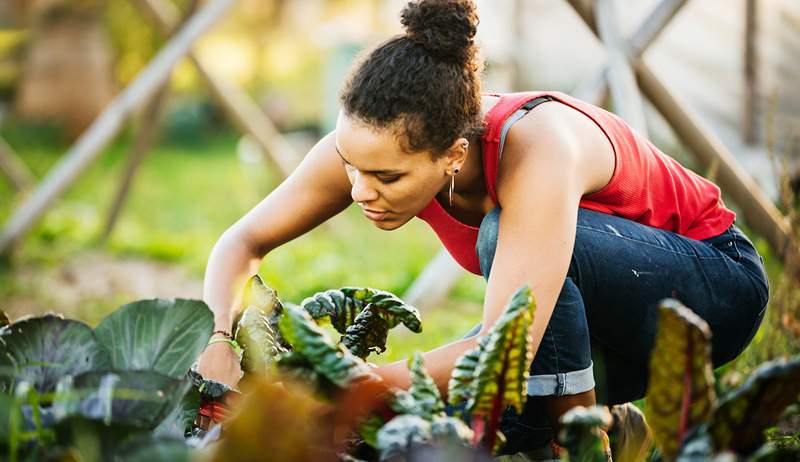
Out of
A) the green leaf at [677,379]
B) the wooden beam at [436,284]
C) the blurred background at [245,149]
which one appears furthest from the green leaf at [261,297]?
the wooden beam at [436,284]

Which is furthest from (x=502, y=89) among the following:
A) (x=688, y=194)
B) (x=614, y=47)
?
(x=688, y=194)

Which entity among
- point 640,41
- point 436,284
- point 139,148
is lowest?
point 436,284

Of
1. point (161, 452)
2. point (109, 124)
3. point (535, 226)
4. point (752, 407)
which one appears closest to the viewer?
point (161, 452)

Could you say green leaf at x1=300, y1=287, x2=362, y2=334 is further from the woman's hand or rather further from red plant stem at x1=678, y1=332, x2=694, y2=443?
red plant stem at x1=678, y1=332, x2=694, y2=443

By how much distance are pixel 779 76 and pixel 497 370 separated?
15.2 ft

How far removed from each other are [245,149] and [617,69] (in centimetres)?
517

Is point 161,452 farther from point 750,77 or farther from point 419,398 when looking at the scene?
point 750,77

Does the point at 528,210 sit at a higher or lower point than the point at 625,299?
higher

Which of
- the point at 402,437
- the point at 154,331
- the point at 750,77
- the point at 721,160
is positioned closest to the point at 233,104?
the point at 721,160

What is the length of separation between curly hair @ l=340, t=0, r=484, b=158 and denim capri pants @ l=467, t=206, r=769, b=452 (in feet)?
0.69

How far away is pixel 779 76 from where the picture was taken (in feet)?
17.0

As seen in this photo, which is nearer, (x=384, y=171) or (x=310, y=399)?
(x=310, y=399)

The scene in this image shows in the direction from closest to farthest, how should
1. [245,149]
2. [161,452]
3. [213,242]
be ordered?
1. [161,452]
2. [213,242]
3. [245,149]

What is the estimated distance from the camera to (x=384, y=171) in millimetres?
1656
